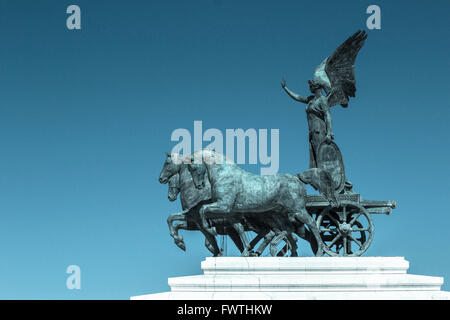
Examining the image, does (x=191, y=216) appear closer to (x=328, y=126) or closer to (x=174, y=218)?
(x=174, y=218)

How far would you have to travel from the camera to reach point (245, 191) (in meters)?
17.9

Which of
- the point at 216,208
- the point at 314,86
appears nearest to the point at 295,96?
the point at 314,86

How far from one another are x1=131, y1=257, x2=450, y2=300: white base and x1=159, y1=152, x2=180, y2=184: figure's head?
240 centimetres

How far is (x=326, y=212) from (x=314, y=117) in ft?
7.26

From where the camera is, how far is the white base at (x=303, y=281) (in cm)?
1708

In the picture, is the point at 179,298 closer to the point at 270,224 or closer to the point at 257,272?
the point at 257,272

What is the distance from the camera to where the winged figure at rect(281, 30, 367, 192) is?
19547 mm

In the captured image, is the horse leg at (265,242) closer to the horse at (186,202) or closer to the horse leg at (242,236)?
the horse at (186,202)

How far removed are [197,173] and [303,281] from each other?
3154 mm

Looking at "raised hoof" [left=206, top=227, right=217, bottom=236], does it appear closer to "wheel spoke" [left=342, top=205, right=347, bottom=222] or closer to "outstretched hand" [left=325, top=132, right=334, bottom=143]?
"wheel spoke" [left=342, top=205, right=347, bottom=222]

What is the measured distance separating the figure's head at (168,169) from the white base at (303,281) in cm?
240

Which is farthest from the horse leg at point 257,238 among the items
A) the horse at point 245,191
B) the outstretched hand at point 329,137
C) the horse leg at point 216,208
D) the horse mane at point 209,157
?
the outstretched hand at point 329,137

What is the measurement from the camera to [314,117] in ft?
65.2
